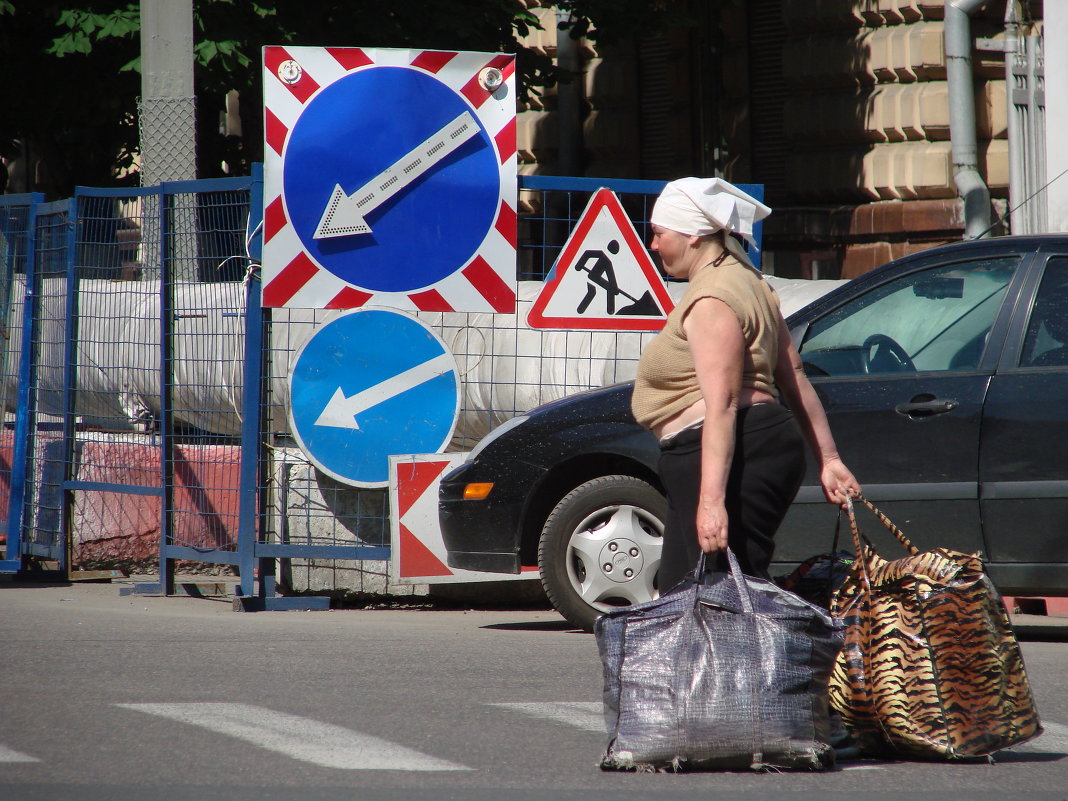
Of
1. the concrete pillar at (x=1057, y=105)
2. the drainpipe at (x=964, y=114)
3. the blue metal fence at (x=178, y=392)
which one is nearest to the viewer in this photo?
the blue metal fence at (x=178, y=392)

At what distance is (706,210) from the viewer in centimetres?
477

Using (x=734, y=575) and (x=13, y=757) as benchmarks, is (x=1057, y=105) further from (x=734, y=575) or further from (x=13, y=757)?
(x=13, y=757)

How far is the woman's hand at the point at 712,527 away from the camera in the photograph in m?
4.56

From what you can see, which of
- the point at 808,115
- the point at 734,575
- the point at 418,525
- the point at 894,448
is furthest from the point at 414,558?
the point at 808,115

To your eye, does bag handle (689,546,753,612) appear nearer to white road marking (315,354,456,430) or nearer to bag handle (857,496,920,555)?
bag handle (857,496,920,555)

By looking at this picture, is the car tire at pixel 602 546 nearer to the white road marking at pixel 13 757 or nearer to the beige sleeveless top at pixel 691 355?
the beige sleeveless top at pixel 691 355

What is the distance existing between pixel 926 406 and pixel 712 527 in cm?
255

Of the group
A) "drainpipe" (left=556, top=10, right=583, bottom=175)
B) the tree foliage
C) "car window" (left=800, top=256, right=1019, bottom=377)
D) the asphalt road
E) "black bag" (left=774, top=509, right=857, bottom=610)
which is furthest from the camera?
"drainpipe" (left=556, top=10, right=583, bottom=175)

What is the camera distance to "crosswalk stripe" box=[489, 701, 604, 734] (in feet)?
17.6

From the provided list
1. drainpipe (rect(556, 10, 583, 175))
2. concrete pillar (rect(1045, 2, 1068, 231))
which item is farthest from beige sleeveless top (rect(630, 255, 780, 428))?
drainpipe (rect(556, 10, 583, 175))

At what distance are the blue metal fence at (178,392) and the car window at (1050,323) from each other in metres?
2.23

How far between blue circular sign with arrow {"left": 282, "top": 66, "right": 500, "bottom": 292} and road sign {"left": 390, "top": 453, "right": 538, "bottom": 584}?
0.89m

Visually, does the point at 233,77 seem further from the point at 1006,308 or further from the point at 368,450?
the point at 1006,308

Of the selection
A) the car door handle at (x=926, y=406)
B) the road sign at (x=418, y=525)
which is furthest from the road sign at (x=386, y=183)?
the car door handle at (x=926, y=406)
